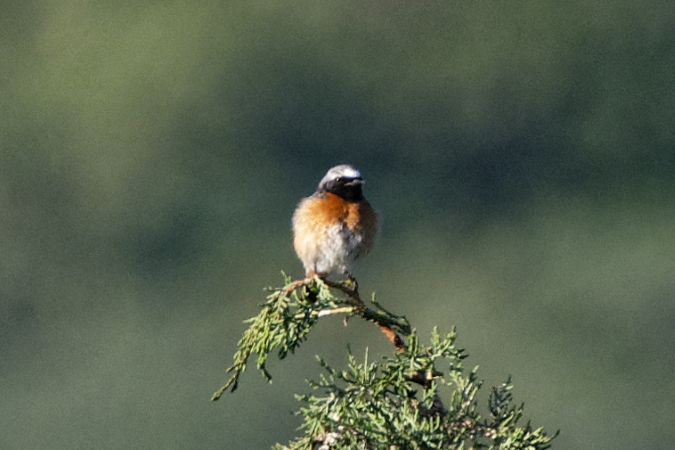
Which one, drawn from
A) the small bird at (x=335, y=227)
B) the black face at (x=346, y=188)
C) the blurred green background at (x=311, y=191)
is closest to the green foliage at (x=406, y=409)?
the small bird at (x=335, y=227)

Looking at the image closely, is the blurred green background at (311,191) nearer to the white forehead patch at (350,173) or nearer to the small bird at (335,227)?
the white forehead patch at (350,173)

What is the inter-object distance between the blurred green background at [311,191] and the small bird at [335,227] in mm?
27604

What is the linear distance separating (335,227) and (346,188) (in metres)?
0.35

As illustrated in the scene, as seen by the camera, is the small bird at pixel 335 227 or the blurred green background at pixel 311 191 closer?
the small bird at pixel 335 227

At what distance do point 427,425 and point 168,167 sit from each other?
51.4 meters

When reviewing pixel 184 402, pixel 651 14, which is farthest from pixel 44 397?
pixel 651 14

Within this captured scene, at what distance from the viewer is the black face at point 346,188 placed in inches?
274

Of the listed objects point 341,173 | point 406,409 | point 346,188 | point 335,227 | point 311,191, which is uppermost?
point 311,191

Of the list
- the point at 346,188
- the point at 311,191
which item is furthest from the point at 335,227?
the point at 311,191

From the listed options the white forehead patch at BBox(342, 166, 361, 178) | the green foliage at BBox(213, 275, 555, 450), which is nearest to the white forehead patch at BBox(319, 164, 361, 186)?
the white forehead patch at BBox(342, 166, 361, 178)

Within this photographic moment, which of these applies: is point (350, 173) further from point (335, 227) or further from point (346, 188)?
point (335, 227)

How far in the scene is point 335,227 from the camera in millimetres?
6707

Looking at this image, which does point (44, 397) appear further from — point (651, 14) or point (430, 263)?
point (651, 14)

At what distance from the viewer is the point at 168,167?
5459cm
